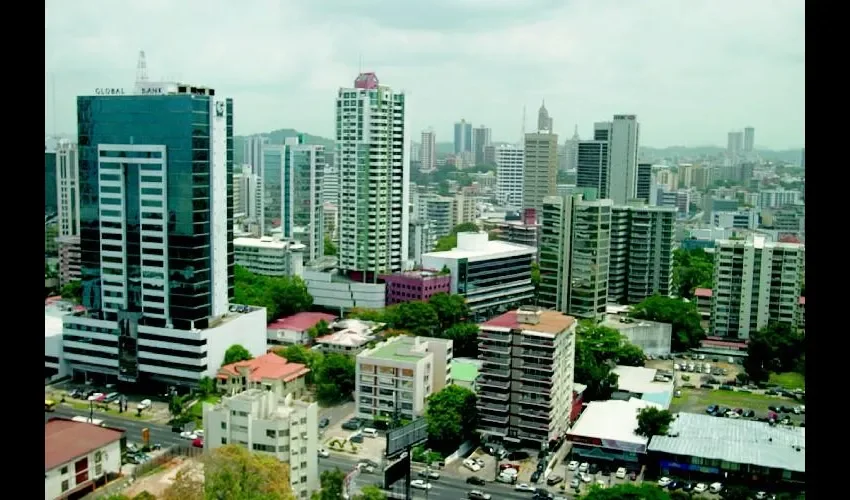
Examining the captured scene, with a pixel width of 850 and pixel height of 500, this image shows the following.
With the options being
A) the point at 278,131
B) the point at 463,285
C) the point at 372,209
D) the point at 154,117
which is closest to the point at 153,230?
the point at 154,117

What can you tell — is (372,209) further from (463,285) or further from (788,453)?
(788,453)

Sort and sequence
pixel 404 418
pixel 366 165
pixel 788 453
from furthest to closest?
1. pixel 366 165
2. pixel 404 418
3. pixel 788 453

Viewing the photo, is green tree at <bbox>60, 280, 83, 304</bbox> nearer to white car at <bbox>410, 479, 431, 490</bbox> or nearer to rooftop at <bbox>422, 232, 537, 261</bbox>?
rooftop at <bbox>422, 232, 537, 261</bbox>

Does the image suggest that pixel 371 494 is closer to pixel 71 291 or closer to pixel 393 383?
pixel 393 383

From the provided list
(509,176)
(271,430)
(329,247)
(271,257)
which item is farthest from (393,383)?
(509,176)

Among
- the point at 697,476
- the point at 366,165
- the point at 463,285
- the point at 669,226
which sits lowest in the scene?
the point at 697,476

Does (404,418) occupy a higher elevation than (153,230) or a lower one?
lower
